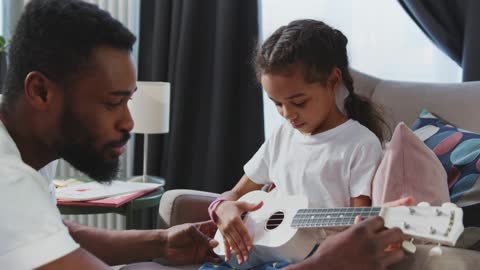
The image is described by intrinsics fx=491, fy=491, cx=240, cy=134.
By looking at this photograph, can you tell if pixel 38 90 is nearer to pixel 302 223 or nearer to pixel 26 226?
pixel 26 226

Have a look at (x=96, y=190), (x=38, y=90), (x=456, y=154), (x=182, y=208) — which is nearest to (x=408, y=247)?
(x=456, y=154)

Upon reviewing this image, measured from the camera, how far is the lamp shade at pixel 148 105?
2.09 metres

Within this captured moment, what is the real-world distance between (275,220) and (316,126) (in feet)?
0.93

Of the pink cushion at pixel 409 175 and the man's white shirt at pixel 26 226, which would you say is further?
the pink cushion at pixel 409 175

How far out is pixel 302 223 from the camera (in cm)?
110

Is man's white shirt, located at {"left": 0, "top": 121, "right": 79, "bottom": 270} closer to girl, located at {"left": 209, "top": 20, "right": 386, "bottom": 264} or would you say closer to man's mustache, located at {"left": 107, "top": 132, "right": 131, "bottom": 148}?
man's mustache, located at {"left": 107, "top": 132, "right": 131, "bottom": 148}

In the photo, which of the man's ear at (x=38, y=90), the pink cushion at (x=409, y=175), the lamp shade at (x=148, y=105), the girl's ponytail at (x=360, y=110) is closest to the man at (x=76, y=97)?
the man's ear at (x=38, y=90)

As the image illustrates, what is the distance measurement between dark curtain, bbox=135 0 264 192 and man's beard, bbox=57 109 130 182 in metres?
1.43

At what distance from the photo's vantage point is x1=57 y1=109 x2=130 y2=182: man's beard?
0.88m

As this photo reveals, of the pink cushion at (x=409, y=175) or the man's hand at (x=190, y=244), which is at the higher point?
the pink cushion at (x=409, y=175)

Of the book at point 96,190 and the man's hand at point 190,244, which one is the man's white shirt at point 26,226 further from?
the book at point 96,190

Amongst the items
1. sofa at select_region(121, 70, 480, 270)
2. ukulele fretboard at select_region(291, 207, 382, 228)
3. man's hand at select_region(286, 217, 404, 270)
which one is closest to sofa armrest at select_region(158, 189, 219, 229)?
sofa at select_region(121, 70, 480, 270)

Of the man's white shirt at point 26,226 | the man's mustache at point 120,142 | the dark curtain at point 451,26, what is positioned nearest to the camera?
the man's white shirt at point 26,226

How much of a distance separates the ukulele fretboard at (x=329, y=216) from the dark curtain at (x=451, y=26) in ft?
4.06
